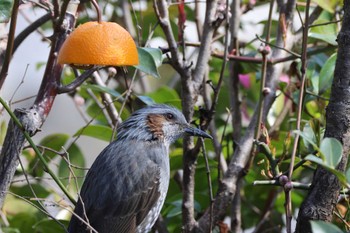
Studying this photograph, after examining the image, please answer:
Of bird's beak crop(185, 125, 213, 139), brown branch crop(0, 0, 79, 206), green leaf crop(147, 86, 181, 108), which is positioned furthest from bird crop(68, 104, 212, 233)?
brown branch crop(0, 0, 79, 206)

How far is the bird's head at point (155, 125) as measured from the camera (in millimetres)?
3684

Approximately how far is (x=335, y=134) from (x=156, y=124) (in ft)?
5.26

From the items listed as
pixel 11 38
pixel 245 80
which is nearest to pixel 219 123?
pixel 245 80

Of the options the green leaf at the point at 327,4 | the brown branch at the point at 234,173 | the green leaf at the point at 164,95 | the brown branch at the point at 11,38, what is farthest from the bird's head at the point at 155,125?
the brown branch at the point at 11,38

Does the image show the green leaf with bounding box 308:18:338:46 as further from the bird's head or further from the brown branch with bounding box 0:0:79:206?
the brown branch with bounding box 0:0:79:206

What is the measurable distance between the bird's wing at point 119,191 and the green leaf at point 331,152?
165cm

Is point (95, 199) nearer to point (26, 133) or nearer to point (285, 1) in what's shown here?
point (26, 133)

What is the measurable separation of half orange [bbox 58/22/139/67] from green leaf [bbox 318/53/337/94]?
44.8 inches

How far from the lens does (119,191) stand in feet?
11.3

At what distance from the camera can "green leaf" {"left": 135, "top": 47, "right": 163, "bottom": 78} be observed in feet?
9.87

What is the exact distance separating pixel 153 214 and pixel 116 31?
1.21 metres

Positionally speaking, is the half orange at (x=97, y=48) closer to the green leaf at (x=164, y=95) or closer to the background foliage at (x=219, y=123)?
the background foliage at (x=219, y=123)

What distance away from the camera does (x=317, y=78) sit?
358 centimetres

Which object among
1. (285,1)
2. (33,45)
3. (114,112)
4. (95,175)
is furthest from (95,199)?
(33,45)
